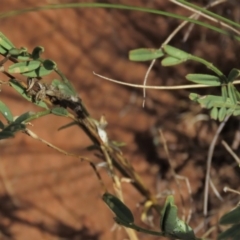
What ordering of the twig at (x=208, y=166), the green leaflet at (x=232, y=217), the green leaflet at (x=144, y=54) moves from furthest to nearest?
the twig at (x=208, y=166)
the green leaflet at (x=144, y=54)
the green leaflet at (x=232, y=217)

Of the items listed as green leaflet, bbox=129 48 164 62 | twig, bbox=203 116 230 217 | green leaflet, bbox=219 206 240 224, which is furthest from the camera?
twig, bbox=203 116 230 217

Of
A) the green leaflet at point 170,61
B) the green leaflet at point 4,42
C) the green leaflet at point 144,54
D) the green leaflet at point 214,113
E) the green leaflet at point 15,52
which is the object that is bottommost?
the green leaflet at point 214,113

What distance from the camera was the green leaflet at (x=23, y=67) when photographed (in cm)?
49

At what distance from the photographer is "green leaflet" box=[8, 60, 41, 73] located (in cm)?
49

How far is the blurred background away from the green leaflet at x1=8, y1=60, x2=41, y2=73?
50 centimetres

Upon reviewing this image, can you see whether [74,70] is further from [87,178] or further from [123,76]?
[87,178]

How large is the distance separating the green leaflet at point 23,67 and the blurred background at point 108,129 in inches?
19.7

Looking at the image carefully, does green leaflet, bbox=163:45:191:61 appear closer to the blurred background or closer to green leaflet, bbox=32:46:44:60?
green leaflet, bbox=32:46:44:60

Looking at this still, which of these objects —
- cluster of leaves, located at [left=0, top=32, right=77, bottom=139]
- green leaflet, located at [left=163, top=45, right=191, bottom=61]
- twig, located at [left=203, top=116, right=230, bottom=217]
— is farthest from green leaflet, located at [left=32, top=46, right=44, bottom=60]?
twig, located at [left=203, top=116, right=230, bottom=217]

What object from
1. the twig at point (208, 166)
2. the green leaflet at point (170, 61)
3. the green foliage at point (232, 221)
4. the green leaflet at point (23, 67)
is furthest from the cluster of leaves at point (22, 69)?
the twig at point (208, 166)

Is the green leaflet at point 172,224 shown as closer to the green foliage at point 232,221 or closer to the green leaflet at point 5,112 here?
the green foliage at point 232,221

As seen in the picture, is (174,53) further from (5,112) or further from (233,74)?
(5,112)

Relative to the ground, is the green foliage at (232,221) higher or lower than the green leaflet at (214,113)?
lower

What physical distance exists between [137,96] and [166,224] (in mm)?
650
